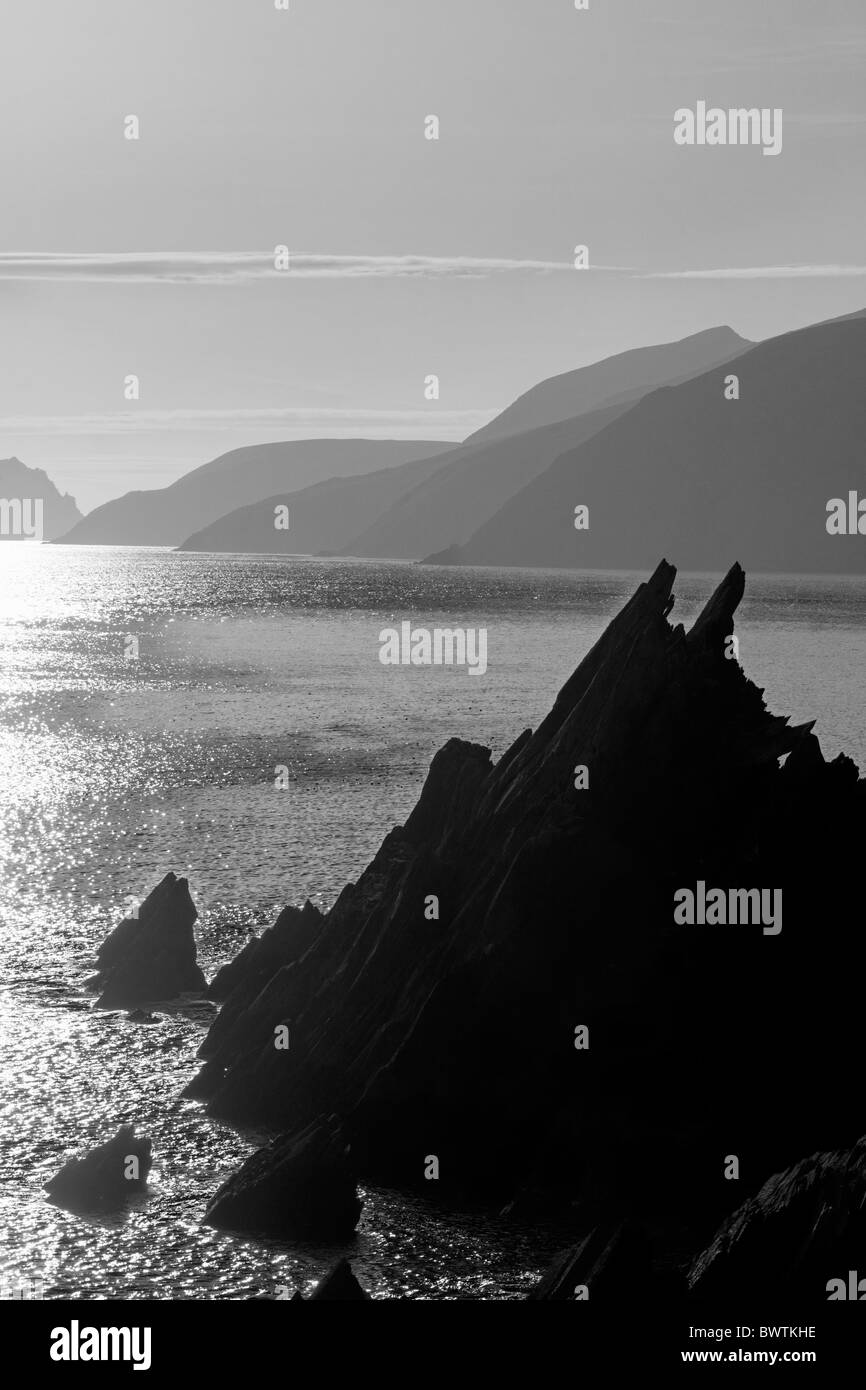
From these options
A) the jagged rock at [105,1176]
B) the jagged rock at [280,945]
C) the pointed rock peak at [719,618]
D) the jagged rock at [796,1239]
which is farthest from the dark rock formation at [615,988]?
the jagged rock at [796,1239]

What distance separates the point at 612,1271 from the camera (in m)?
20.7

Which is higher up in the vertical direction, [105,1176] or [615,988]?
[615,988]

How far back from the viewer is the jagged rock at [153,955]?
→ 131ft

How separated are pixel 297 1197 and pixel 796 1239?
10.0 meters

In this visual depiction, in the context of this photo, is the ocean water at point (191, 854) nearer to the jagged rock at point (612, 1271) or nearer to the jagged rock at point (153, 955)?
the jagged rock at point (153, 955)

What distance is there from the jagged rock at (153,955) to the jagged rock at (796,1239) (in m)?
21.7

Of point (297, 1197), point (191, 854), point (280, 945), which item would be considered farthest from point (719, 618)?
point (191, 854)

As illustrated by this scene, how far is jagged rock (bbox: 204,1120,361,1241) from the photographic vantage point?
86.0 ft

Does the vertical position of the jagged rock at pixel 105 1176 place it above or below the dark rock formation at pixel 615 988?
below

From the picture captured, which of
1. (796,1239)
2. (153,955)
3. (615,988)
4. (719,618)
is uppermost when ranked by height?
(719,618)

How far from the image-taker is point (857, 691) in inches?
4724

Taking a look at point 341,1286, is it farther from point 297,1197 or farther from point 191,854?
point 191,854

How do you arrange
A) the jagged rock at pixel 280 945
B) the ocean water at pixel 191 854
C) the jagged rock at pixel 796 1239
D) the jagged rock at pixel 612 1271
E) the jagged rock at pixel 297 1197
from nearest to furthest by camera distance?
the jagged rock at pixel 796 1239, the jagged rock at pixel 612 1271, the ocean water at pixel 191 854, the jagged rock at pixel 297 1197, the jagged rock at pixel 280 945
